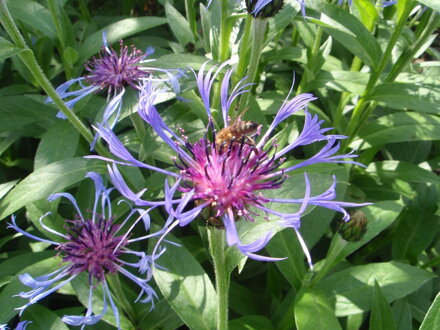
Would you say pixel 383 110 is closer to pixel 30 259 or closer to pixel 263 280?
pixel 263 280

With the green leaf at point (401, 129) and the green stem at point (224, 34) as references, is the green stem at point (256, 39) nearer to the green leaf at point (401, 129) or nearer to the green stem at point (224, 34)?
the green stem at point (224, 34)

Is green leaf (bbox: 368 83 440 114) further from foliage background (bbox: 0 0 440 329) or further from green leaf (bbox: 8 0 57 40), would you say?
green leaf (bbox: 8 0 57 40)

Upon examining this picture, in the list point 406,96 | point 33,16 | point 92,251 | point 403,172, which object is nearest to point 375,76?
point 406,96

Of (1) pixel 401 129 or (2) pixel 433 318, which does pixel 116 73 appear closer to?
(1) pixel 401 129

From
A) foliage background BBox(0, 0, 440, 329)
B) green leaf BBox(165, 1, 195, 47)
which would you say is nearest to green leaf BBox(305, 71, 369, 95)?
foliage background BBox(0, 0, 440, 329)

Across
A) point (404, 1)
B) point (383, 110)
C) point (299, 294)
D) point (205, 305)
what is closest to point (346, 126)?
point (383, 110)
